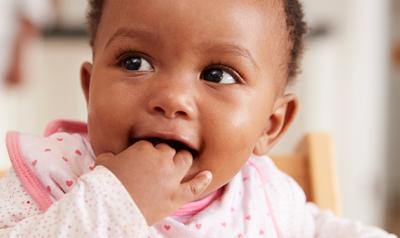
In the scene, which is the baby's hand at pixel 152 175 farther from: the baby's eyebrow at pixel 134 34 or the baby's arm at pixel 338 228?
the baby's arm at pixel 338 228

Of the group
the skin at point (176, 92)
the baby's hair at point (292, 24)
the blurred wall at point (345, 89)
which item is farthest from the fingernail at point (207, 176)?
the blurred wall at point (345, 89)

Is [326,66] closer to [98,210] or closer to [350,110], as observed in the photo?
[350,110]

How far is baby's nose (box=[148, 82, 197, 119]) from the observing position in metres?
0.66

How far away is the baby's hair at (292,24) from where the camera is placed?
81 cm

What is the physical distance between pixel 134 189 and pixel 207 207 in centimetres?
21

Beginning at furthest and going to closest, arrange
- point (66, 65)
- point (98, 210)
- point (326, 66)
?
point (66, 65), point (326, 66), point (98, 210)

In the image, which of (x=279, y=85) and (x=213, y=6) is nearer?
(x=213, y=6)

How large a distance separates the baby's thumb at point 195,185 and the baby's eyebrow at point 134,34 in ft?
0.47

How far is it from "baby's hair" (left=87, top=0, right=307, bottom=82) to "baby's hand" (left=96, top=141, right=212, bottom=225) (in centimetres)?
21

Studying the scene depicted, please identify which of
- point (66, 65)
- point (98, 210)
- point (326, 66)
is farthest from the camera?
point (66, 65)

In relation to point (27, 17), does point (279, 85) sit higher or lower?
higher

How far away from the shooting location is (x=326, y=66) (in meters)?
2.37

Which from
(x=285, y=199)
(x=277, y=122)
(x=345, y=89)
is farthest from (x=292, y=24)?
(x=345, y=89)

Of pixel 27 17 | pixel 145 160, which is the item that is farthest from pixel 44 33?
pixel 145 160
